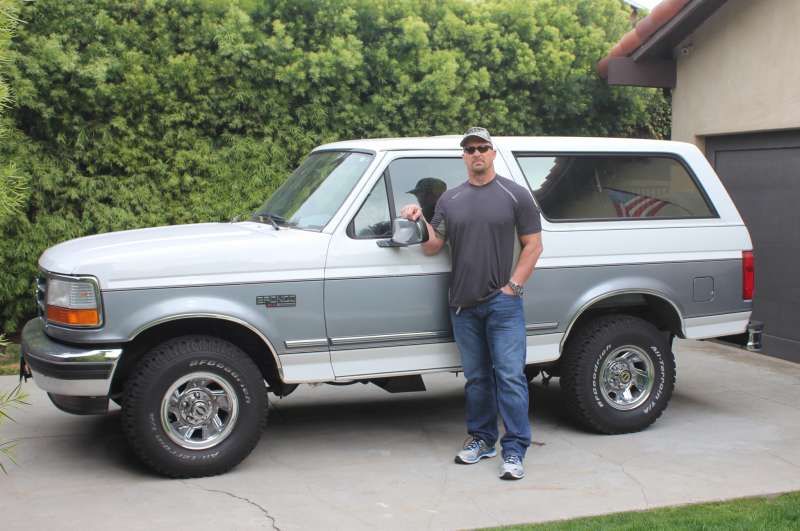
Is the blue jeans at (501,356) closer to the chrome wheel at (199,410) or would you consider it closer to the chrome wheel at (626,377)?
the chrome wheel at (626,377)

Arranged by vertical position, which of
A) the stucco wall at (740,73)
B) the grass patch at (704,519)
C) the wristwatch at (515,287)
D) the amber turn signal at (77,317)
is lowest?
the grass patch at (704,519)

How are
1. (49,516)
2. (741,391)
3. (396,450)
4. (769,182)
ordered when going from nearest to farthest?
1. (49,516)
2. (396,450)
3. (741,391)
4. (769,182)

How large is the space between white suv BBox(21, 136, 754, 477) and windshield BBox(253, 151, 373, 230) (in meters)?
0.02

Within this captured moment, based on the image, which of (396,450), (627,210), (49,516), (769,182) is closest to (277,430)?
(396,450)

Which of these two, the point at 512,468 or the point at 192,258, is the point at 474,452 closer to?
the point at 512,468

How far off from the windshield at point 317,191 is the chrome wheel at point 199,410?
120cm

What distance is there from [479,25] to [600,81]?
172 cm

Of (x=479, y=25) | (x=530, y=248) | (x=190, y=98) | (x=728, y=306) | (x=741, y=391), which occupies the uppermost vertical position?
(x=479, y=25)

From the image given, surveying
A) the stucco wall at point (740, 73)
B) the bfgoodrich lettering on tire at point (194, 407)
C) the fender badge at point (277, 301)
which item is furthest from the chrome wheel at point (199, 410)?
the stucco wall at point (740, 73)

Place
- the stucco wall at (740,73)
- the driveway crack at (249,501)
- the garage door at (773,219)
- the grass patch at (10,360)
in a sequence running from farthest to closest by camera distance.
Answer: the garage door at (773,219), the stucco wall at (740,73), the grass patch at (10,360), the driveway crack at (249,501)

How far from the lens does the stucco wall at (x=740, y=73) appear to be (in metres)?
9.82

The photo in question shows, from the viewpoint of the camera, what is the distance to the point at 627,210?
7195mm

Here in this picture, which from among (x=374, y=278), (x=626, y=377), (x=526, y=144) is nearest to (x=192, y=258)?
(x=374, y=278)

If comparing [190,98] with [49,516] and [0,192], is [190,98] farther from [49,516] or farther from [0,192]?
[0,192]
